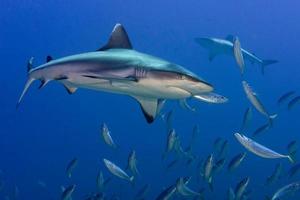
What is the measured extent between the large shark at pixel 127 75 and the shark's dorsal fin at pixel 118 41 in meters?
0.01

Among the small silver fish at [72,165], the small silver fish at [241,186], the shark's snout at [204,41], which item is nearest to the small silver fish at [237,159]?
the small silver fish at [241,186]

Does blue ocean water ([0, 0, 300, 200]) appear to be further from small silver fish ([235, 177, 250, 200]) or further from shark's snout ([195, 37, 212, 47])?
small silver fish ([235, 177, 250, 200])

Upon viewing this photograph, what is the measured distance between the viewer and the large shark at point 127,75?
13.8ft

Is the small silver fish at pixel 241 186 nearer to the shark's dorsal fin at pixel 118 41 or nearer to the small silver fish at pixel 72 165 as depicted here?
the shark's dorsal fin at pixel 118 41

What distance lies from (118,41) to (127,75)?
111 cm

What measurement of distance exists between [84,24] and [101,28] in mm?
2523

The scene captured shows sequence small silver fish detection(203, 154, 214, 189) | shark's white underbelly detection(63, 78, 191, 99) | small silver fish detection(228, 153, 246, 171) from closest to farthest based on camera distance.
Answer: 1. shark's white underbelly detection(63, 78, 191, 99)
2. small silver fish detection(203, 154, 214, 189)
3. small silver fish detection(228, 153, 246, 171)

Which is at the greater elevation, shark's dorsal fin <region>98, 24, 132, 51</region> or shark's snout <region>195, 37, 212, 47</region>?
shark's dorsal fin <region>98, 24, 132, 51</region>

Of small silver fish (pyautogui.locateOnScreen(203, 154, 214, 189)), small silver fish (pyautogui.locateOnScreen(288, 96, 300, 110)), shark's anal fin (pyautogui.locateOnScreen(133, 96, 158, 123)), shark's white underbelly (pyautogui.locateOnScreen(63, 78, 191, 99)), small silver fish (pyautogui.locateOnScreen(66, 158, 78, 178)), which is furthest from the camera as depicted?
small silver fish (pyautogui.locateOnScreen(288, 96, 300, 110))

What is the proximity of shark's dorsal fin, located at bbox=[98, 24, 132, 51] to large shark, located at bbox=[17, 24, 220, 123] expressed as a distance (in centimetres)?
1

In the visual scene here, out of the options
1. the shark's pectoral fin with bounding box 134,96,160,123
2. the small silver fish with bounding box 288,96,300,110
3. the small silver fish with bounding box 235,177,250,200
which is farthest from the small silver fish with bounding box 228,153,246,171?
the small silver fish with bounding box 288,96,300,110

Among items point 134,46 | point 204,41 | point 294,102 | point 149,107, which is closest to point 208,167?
point 149,107

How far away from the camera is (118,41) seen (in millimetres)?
5516

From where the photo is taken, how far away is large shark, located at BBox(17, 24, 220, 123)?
420cm
